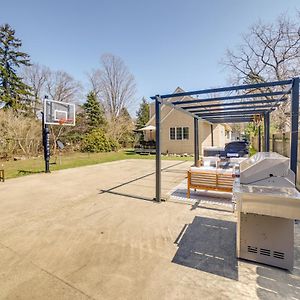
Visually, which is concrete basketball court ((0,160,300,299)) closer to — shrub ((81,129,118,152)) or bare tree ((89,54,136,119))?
shrub ((81,129,118,152))

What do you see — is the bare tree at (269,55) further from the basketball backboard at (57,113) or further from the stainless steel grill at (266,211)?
the basketball backboard at (57,113)

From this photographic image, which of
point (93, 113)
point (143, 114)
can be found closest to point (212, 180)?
point (93, 113)

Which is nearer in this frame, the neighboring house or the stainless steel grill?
the stainless steel grill

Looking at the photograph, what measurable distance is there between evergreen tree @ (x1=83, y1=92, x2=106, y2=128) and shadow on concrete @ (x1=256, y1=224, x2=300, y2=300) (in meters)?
25.2

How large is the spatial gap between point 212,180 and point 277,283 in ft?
9.97

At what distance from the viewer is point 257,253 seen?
8.26 feet

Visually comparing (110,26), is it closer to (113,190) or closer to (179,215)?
(113,190)

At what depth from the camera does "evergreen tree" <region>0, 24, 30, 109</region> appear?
21847mm

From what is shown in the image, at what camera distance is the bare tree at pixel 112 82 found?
30062 millimetres

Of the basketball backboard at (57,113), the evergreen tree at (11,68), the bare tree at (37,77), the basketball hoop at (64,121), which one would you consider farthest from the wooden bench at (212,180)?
the bare tree at (37,77)

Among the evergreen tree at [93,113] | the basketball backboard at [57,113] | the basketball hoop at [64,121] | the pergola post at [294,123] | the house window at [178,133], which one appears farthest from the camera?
the evergreen tree at [93,113]

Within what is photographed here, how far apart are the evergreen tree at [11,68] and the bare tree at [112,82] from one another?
972 cm

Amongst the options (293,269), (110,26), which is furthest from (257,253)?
(110,26)

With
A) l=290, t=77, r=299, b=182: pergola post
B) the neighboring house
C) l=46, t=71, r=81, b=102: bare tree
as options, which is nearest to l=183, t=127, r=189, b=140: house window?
the neighboring house
